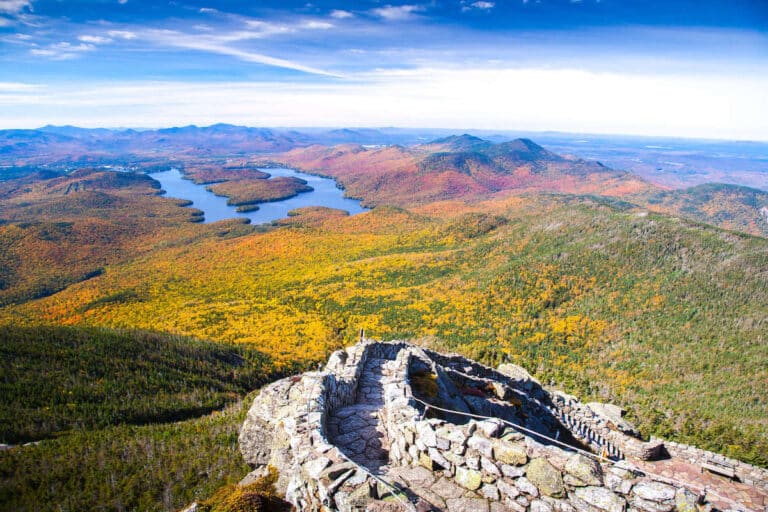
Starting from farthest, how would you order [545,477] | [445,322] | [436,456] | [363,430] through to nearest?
[445,322]
[363,430]
[436,456]
[545,477]

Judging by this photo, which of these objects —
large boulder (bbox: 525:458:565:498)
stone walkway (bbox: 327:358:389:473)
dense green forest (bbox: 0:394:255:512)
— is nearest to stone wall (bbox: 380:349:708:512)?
large boulder (bbox: 525:458:565:498)

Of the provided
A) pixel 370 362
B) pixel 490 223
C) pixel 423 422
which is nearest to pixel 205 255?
pixel 490 223

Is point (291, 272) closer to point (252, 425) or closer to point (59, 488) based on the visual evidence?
point (59, 488)

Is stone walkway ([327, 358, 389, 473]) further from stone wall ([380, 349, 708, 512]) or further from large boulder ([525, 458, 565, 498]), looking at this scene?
Answer: large boulder ([525, 458, 565, 498])

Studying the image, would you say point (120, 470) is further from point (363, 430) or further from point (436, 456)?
point (436, 456)

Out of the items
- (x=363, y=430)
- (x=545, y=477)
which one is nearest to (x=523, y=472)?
(x=545, y=477)

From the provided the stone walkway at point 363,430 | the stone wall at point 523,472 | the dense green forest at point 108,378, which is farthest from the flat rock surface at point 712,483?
the dense green forest at point 108,378
